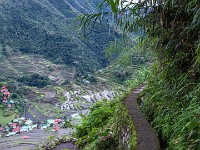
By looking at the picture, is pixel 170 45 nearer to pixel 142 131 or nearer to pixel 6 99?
pixel 142 131

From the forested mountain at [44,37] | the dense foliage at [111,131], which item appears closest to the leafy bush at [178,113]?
the dense foliage at [111,131]

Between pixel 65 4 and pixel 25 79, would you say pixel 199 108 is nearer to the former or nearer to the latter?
pixel 25 79

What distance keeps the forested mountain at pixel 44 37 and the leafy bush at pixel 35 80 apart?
309 inches

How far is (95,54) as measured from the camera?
1709 inches

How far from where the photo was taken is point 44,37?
157 ft

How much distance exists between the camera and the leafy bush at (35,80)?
113 feet

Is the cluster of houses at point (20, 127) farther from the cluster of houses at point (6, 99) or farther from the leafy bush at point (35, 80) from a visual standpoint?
the leafy bush at point (35, 80)

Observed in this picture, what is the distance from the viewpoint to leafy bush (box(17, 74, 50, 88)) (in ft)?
113

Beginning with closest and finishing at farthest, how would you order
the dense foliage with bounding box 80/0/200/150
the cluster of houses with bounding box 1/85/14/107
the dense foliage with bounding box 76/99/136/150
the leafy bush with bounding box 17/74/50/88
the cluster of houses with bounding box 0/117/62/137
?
the dense foliage with bounding box 80/0/200/150 → the dense foliage with bounding box 76/99/136/150 → the cluster of houses with bounding box 0/117/62/137 → the cluster of houses with bounding box 1/85/14/107 → the leafy bush with bounding box 17/74/50/88

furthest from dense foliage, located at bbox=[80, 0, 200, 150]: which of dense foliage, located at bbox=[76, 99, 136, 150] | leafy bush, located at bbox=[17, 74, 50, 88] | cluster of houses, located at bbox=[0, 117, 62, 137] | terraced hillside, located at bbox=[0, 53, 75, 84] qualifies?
terraced hillside, located at bbox=[0, 53, 75, 84]

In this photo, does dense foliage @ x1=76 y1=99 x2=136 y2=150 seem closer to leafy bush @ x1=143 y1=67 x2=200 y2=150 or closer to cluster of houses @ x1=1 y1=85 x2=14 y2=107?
leafy bush @ x1=143 y1=67 x2=200 y2=150

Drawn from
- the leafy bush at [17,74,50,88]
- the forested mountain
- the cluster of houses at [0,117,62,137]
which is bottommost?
the leafy bush at [17,74,50,88]

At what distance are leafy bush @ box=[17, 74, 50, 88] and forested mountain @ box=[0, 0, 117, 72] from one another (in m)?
7.85

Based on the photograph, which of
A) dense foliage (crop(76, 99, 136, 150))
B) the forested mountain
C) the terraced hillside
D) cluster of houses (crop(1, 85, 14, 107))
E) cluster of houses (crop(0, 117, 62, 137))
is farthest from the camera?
the forested mountain
